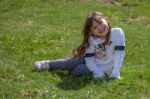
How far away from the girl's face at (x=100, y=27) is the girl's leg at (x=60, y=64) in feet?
2.71

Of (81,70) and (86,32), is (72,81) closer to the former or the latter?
(81,70)

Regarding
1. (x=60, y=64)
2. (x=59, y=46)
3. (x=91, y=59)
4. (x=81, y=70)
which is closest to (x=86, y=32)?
(x=91, y=59)

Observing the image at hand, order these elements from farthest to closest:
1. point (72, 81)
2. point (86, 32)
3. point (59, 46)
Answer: point (59, 46) < point (86, 32) < point (72, 81)

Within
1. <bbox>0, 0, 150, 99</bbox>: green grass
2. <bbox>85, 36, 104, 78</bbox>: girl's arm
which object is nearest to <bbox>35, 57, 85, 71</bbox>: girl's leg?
<bbox>0, 0, 150, 99</bbox>: green grass

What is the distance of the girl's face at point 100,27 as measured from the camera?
36.1ft

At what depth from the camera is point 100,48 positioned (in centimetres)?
1128

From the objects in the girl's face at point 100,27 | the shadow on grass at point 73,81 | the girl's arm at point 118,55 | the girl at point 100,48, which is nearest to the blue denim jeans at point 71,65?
the girl at point 100,48

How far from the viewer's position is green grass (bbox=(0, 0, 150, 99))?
10.3 metres

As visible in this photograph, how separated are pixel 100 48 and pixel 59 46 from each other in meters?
3.80

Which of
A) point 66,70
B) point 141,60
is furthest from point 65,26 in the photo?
point 66,70

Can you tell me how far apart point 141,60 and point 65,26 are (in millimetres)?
5590

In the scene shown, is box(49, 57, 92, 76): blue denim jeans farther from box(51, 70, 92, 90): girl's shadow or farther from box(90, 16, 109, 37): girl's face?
box(90, 16, 109, 37): girl's face

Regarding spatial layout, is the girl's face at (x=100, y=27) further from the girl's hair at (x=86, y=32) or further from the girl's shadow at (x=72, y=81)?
the girl's shadow at (x=72, y=81)

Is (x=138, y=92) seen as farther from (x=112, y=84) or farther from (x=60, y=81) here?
(x=60, y=81)
